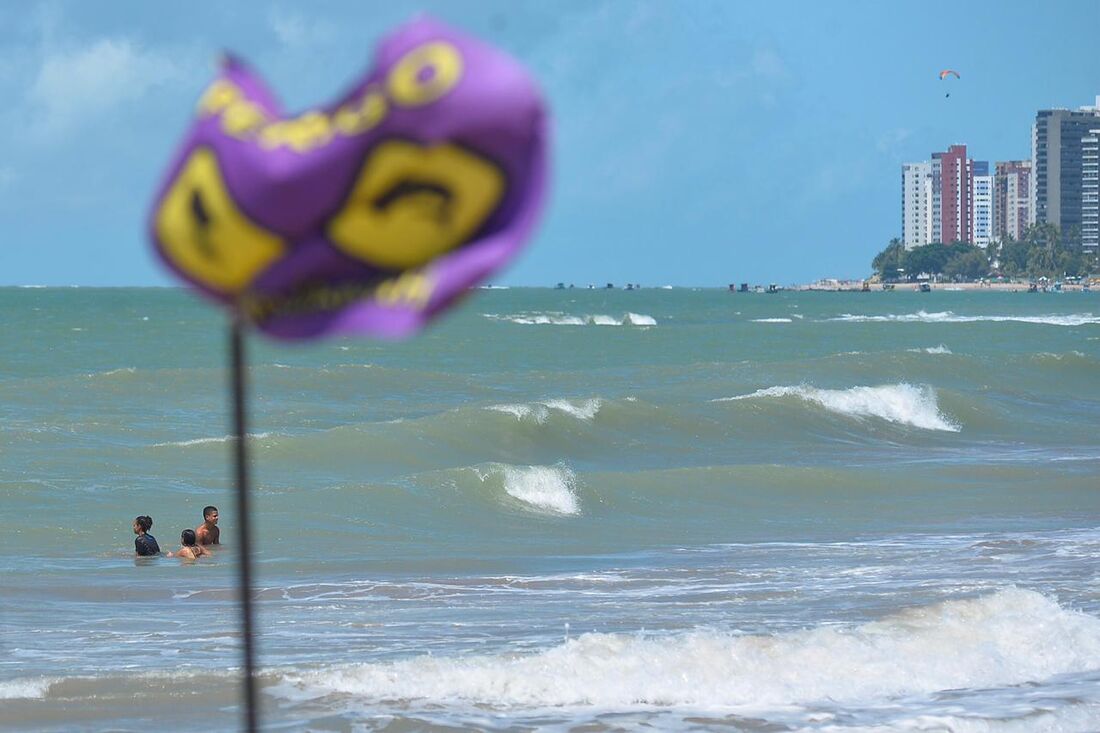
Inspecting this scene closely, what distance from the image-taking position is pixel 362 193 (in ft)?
6.59

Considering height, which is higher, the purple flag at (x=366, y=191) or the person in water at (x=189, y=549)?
the purple flag at (x=366, y=191)

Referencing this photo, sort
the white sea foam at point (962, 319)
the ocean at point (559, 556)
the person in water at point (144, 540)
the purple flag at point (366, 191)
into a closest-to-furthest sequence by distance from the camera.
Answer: the purple flag at point (366, 191) < the ocean at point (559, 556) < the person in water at point (144, 540) < the white sea foam at point (962, 319)

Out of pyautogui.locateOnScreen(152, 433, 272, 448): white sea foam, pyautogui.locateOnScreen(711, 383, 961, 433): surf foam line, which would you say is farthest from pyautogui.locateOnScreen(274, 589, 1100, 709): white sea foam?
pyautogui.locateOnScreen(711, 383, 961, 433): surf foam line

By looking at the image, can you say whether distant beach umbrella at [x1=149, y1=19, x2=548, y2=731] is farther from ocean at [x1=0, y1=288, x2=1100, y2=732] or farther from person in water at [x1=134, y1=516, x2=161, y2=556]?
person in water at [x1=134, y1=516, x2=161, y2=556]

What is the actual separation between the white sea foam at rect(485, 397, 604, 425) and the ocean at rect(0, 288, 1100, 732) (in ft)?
0.22

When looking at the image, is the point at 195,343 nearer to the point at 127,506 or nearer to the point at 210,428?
the point at 210,428

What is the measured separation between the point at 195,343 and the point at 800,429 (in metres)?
34.6

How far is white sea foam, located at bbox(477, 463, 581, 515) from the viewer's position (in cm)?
1997

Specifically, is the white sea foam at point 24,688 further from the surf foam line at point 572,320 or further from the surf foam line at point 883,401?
the surf foam line at point 572,320

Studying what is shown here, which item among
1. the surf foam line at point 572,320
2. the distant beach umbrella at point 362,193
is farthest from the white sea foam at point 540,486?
the surf foam line at point 572,320

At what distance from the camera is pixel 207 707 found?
8852 millimetres

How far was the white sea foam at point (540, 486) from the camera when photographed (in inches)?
786

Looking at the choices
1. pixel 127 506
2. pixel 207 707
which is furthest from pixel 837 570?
pixel 127 506

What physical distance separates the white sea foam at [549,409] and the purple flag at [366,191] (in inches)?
1023
